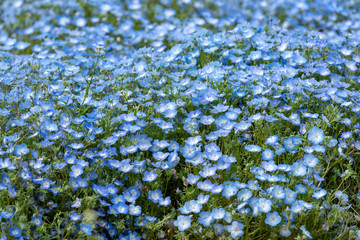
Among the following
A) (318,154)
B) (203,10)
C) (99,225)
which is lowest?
(203,10)

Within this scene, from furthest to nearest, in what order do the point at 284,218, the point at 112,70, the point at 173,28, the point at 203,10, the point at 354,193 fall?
the point at 203,10, the point at 173,28, the point at 112,70, the point at 354,193, the point at 284,218

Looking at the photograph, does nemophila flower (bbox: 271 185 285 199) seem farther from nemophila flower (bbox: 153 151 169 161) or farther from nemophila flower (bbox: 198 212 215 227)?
nemophila flower (bbox: 153 151 169 161)

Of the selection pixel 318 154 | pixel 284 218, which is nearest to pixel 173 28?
pixel 318 154

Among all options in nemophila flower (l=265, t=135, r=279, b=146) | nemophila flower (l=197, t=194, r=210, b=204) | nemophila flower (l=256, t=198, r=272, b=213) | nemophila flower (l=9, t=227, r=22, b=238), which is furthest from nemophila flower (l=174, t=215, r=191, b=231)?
nemophila flower (l=9, t=227, r=22, b=238)

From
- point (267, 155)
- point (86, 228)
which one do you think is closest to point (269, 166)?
point (267, 155)

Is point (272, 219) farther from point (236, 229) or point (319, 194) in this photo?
point (319, 194)

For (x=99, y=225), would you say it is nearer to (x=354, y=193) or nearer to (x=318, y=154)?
(x=318, y=154)
